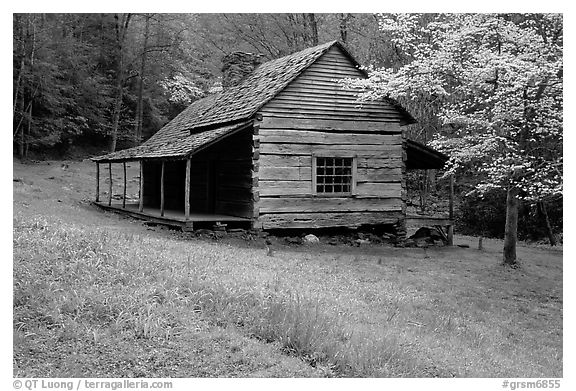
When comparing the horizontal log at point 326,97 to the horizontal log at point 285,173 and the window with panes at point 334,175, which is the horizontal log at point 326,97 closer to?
the window with panes at point 334,175

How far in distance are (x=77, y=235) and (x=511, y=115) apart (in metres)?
10.5

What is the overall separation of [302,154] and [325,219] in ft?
7.54

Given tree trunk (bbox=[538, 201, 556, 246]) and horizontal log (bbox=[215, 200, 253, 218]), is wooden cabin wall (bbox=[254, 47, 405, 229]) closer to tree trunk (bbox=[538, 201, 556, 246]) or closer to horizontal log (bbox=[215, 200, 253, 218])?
horizontal log (bbox=[215, 200, 253, 218])

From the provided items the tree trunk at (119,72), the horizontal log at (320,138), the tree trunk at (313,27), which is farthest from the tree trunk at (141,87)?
the horizontal log at (320,138)

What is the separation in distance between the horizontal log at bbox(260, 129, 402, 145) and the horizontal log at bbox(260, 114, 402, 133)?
14 centimetres

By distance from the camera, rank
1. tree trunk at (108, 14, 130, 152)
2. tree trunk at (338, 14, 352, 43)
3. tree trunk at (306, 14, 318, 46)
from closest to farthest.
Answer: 1. tree trunk at (338, 14, 352, 43)
2. tree trunk at (306, 14, 318, 46)
3. tree trunk at (108, 14, 130, 152)

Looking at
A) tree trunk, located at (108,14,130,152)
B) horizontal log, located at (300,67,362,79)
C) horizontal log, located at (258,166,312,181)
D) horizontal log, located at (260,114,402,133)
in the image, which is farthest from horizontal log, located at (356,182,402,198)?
tree trunk, located at (108,14,130,152)

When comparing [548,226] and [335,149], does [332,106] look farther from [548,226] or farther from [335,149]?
[548,226]

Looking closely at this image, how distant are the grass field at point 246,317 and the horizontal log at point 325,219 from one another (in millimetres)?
4408

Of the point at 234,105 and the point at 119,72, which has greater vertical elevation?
the point at 119,72

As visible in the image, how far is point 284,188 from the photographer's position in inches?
736

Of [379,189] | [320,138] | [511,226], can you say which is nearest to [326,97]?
[320,138]

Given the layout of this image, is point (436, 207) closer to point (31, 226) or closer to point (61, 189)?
point (61, 189)

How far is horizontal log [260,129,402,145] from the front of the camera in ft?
60.6
